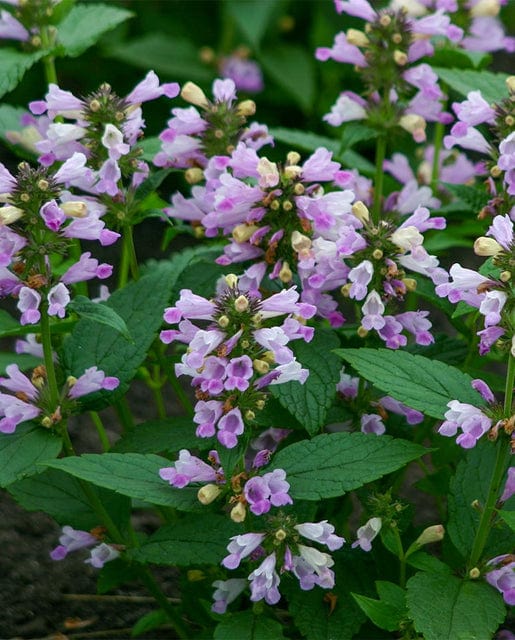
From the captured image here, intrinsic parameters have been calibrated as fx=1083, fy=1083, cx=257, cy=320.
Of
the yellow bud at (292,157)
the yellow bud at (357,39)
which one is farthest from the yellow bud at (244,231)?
the yellow bud at (357,39)

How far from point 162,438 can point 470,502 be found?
0.74 meters

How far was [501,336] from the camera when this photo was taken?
7.28ft

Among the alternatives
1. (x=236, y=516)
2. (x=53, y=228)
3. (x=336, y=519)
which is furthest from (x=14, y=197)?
(x=336, y=519)

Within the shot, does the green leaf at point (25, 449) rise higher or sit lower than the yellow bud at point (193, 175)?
lower

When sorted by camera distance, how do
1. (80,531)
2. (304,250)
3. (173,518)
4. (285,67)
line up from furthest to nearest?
(285,67) < (173,518) < (80,531) < (304,250)

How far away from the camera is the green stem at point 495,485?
219 centimetres

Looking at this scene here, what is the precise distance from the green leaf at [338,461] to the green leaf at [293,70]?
4023 mm

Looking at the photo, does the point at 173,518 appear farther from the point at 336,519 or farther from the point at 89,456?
the point at 89,456

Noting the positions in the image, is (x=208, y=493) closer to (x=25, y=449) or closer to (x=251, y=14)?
(x=25, y=449)

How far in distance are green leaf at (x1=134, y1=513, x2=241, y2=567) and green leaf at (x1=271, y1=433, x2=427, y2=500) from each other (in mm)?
207

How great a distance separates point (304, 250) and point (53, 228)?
22.5 inches

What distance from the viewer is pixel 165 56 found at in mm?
6559

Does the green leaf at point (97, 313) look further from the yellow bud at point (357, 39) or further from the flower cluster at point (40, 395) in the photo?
the yellow bud at point (357, 39)

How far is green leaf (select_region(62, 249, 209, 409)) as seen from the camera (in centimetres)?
260
